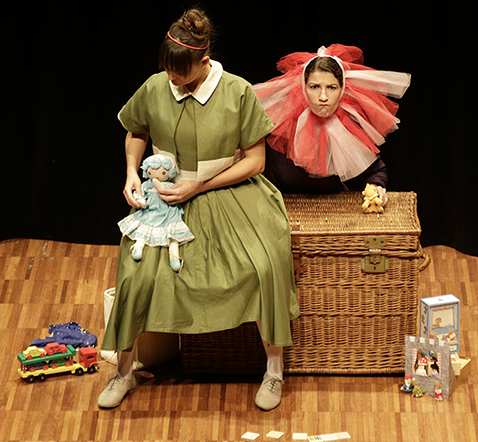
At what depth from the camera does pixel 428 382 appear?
3027 millimetres

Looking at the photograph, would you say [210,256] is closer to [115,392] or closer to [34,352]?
[115,392]

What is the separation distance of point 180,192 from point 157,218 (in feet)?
0.40

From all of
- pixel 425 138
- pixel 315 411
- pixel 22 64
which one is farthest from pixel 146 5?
pixel 315 411

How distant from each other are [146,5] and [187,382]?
171cm

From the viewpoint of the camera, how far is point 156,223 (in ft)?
9.69

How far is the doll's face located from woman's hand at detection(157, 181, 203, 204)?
4cm

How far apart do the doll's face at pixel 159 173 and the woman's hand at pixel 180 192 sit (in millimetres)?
44

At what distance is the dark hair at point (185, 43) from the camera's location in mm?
2758

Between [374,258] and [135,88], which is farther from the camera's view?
[135,88]

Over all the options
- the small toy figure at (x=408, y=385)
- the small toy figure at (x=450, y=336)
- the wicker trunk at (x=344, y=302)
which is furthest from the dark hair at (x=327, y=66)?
the small toy figure at (x=408, y=385)

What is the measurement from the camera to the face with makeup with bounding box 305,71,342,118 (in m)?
3.23

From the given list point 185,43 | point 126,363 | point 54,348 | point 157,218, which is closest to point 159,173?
point 157,218

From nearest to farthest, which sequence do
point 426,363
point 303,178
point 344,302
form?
1. point 426,363
2. point 344,302
3. point 303,178

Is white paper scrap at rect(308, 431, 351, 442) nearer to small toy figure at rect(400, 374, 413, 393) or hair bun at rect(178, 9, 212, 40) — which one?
small toy figure at rect(400, 374, 413, 393)
